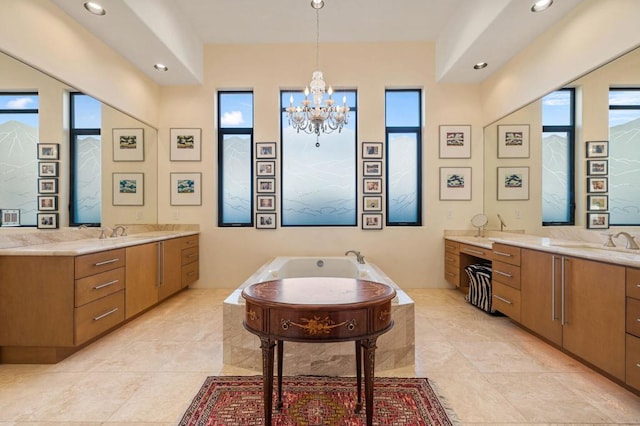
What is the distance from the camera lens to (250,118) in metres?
4.60

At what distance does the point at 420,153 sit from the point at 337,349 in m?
3.33

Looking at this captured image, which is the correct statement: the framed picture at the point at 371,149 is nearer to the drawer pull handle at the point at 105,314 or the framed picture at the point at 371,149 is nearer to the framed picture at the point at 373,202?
the framed picture at the point at 373,202

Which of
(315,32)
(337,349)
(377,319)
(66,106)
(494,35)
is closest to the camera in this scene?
(377,319)

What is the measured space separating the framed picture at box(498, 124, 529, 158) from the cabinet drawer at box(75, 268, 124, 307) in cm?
447

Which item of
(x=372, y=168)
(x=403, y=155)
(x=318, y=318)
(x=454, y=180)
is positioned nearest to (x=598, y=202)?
(x=454, y=180)

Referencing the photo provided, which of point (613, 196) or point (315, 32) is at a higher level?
point (315, 32)

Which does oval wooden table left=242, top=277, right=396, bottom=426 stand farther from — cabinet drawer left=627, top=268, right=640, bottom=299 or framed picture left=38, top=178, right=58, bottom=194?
framed picture left=38, top=178, right=58, bottom=194

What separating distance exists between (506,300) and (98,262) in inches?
143

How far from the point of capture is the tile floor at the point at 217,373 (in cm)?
168

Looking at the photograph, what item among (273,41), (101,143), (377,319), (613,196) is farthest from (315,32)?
(377,319)

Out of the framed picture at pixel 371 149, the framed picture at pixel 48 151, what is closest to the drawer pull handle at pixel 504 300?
the framed picture at pixel 371 149

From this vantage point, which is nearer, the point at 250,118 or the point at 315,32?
the point at 315,32

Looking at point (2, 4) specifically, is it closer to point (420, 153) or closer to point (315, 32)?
point (315, 32)

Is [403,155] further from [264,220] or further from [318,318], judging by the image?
[318,318]
